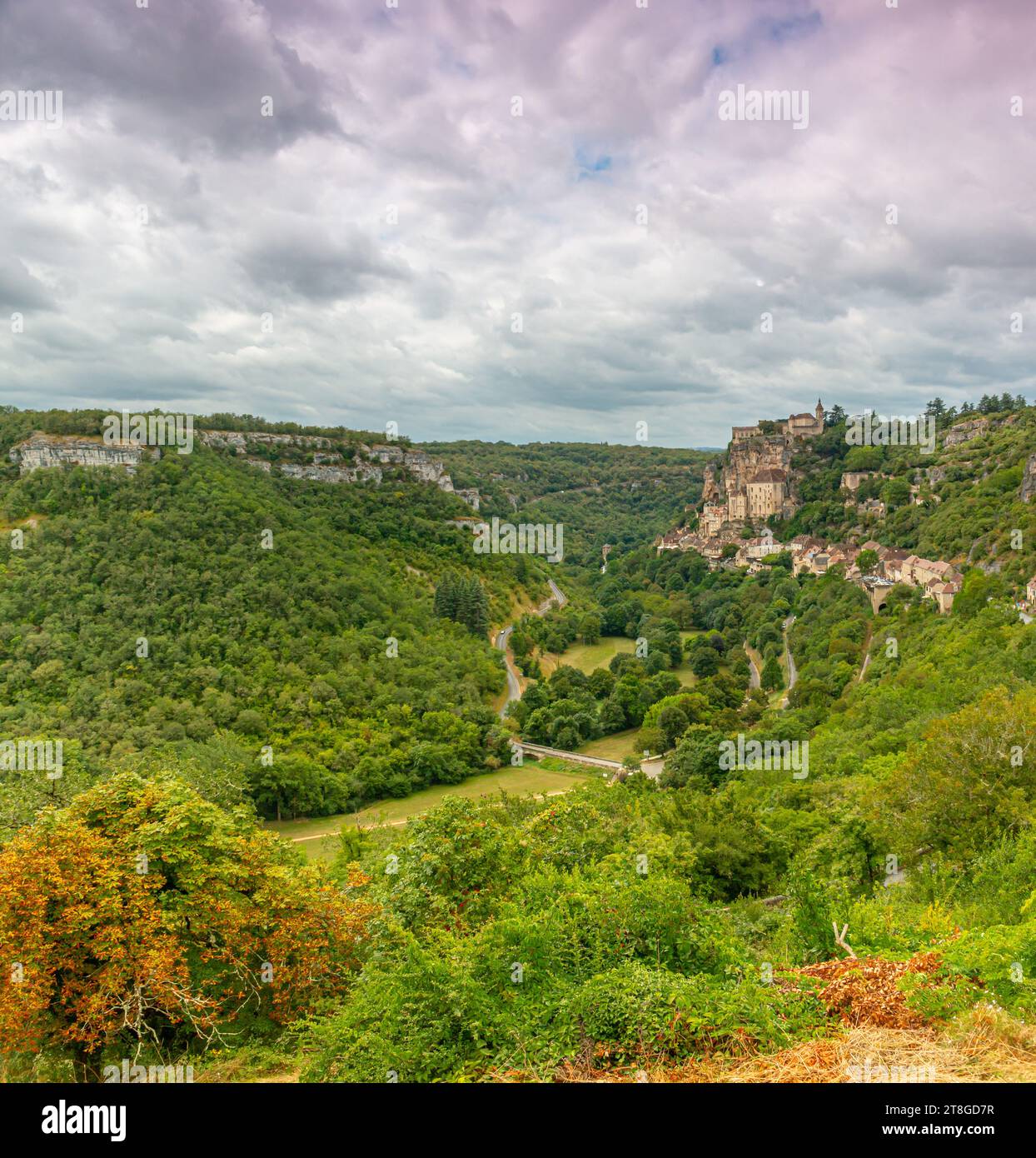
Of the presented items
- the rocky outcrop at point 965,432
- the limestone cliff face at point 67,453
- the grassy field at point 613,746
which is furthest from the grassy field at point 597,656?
the rocky outcrop at point 965,432

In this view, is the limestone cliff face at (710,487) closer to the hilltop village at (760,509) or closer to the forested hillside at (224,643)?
the hilltop village at (760,509)

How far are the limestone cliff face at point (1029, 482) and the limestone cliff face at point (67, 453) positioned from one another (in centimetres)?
7266

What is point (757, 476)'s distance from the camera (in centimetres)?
11275

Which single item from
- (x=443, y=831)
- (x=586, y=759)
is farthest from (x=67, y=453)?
(x=443, y=831)

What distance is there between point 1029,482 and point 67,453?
77.7 meters

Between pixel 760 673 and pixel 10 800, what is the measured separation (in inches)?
2149

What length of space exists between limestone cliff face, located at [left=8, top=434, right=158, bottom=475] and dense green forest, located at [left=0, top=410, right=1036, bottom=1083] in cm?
218

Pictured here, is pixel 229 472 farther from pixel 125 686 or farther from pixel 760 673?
pixel 760 673

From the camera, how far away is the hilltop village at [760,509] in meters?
82.2

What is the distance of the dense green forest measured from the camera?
24.2ft

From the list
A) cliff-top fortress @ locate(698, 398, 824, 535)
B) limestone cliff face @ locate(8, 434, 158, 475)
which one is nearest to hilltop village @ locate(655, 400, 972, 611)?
cliff-top fortress @ locate(698, 398, 824, 535)

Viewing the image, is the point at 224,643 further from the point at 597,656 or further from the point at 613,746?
the point at 597,656

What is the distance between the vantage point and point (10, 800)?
19.3 meters
